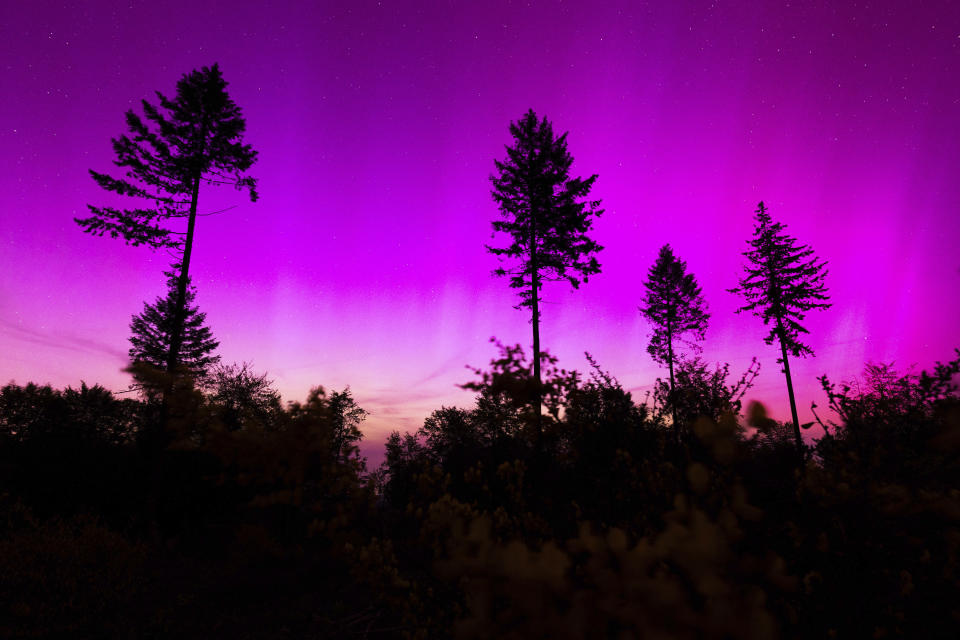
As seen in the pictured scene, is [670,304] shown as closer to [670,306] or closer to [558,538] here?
[670,306]

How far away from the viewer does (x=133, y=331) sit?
28.2 meters

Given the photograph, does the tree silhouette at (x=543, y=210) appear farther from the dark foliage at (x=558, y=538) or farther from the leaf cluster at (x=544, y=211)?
the dark foliage at (x=558, y=538)

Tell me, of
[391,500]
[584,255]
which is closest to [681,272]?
[584,255]

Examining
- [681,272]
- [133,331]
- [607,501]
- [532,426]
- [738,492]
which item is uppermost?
[681,272]

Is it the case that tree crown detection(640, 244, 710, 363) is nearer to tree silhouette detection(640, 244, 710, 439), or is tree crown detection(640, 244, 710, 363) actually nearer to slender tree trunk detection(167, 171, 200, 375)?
tree silhouette detection(640, 244, 710, 439)

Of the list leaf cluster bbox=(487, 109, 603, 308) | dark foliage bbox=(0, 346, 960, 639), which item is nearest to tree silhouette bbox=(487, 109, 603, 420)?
leaf cluster bbox=(487, 109, 603, 308)

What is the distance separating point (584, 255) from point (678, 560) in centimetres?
1645

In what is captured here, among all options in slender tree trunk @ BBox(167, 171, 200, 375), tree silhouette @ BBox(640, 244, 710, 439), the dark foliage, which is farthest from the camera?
tree silhouette @ BBox(640, 244, 710, 439)

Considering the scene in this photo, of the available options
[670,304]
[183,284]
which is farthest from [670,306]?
[183,284]

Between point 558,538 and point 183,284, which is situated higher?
point 183,284

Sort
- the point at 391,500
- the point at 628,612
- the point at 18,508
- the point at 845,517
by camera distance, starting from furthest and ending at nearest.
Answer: the point at 391,500, the point at 18,508, the point at 845,517, the point at 628,612

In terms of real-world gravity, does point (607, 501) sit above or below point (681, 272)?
below

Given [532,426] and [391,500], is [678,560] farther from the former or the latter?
[391,500]

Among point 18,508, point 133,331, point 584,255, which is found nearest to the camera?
point 18,508
